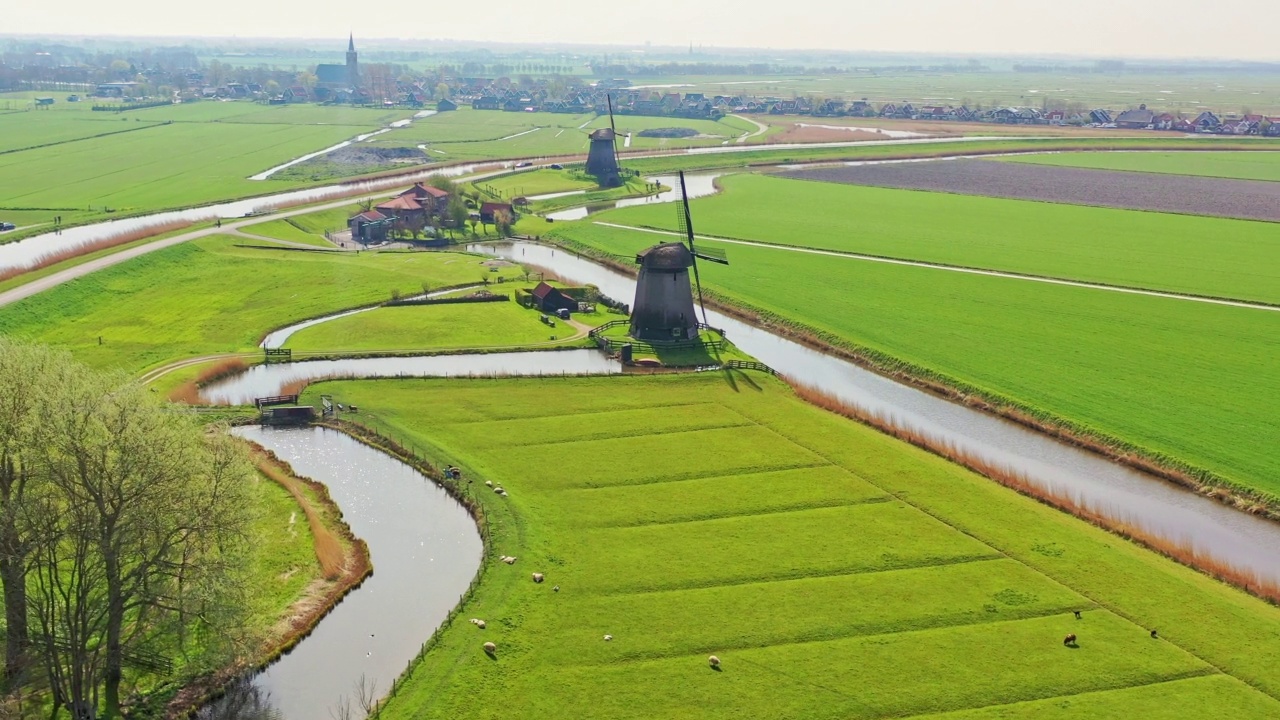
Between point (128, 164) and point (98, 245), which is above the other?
point (128, 164)

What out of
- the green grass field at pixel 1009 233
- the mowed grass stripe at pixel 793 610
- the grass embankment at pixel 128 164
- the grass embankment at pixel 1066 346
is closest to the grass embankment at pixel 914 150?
the green grass field at pixel 1009 233

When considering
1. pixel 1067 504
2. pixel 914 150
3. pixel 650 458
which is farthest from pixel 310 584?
pixel 914 150

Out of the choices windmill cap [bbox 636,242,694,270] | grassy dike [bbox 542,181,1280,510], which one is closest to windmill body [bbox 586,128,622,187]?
grassy dike [bbox 542,181,1280,510]

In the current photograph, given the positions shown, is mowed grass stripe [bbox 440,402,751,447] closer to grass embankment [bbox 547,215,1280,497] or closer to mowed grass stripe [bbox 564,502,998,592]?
mowed grass stripe [bbox 564,502,998,592]

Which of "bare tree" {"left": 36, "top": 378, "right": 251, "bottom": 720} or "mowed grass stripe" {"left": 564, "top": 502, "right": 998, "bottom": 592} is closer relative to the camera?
"bare tree" {"left": 36, "top": 378, "right": 251, "bottom": 720}

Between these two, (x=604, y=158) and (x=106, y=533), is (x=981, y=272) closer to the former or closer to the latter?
(x=604, y=158)

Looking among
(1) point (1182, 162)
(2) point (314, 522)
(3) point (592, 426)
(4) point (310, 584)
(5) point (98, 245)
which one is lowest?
(4) point (310, 584)

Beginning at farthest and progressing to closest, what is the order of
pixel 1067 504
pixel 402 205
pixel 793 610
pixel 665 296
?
1. pixel 402 205
2. pixel 665 296
3. pixel 1067 504
4. pixel 793 610
